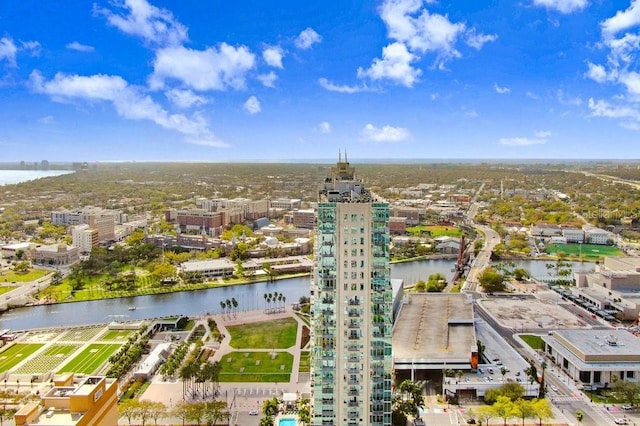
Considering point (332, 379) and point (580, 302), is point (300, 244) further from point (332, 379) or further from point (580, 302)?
point (332, 379)

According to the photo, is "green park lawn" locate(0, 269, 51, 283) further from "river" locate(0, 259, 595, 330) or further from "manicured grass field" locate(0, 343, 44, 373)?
"manicured grass field" locate(0, 343, 44, 373)

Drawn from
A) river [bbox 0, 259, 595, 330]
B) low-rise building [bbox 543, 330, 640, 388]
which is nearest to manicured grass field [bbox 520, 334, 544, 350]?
low-rise building [bbox 543, 330, 640, 388]

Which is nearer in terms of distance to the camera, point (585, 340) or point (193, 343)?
point (585, 340)

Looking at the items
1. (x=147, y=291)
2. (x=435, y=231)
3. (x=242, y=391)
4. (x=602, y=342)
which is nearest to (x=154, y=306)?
(x=147, y=291)

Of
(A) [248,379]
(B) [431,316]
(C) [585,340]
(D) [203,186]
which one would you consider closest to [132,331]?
(A) [248,379]

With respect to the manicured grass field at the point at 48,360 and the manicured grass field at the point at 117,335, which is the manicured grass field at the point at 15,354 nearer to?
the manicured grass field at the point at 48,360

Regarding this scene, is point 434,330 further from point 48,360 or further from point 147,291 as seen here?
point 147,291
